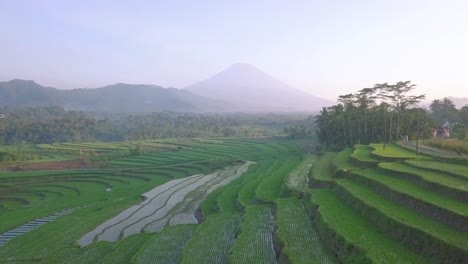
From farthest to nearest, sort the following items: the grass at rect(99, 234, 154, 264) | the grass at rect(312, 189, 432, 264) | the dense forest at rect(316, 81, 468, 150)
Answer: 1. the dense forest at rect(316, 81, 468, 150)
2. the grass at rect(99, 234, 154, 264)
3. the grass at rect(312, 189, 432, 264)

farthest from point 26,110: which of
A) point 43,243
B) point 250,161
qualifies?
point 43,243

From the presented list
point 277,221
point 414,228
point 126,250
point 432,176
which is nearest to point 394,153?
point 432,176

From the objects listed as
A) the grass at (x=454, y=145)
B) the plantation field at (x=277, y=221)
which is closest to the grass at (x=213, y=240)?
the plantation field at (x=277, y=221)

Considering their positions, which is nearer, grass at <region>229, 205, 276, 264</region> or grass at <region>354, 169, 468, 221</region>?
grass at <region>354, 169, 468, 221</region>

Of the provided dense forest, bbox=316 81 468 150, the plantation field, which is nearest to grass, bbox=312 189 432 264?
the plantation field

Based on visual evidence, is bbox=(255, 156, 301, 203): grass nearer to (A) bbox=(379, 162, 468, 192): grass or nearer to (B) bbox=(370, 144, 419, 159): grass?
(A) bbox=(379, 162, 468, 192): grass

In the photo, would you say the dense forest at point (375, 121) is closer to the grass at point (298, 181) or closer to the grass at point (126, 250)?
the grass at point (298, 181)
